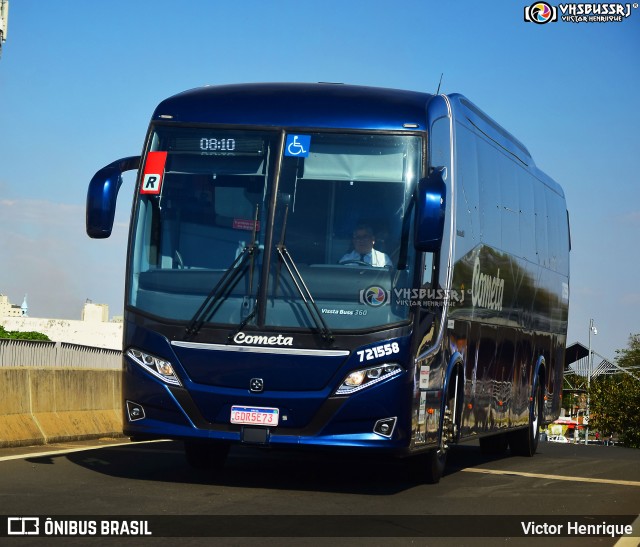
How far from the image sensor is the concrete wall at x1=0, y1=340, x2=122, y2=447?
15219 mm

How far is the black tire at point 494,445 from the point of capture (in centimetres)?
1952

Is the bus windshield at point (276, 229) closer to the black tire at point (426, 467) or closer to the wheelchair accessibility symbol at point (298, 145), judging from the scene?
the wheelchair accessibility symbol at point (298, 145)

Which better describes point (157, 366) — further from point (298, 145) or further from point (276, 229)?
point (298, 145)

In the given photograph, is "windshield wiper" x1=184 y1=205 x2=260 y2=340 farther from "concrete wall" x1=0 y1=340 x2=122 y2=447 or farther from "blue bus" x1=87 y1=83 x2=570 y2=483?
"concrete wall" x1=0 y1=340 x2=122 y2=447

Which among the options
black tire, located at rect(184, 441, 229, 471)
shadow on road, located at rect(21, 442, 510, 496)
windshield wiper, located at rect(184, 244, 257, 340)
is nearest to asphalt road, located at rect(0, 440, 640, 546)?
shadow on road, located at rect(21, 442, 510, 496)

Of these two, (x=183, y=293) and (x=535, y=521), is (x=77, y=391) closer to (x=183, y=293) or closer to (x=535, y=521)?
(x=183, y=293)

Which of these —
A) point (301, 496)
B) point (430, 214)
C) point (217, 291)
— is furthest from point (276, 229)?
point (301, 496)

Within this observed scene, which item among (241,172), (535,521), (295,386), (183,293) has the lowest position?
(535,521)

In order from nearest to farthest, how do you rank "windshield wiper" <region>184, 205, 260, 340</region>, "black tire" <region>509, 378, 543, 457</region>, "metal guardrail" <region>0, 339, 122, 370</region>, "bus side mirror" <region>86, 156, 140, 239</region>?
1. "windshield wiper" <region>184, 205, 260, 340</region>
2. "bus side mirror" <region>86, 156, 140, 239</region>
3. "black tire" <region>509, 378, 543, 457</region>
4. "metal guardrail" <region>0, 339, 122, 370</region>

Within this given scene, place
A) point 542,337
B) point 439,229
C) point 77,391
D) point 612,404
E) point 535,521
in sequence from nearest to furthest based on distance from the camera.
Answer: point 535,521, point 439,229, point 77,391, point 542,337, point 612,404

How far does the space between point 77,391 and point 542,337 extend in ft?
22.3

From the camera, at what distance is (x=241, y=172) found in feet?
38.9

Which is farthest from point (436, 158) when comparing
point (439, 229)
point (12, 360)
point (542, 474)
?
point (12, 360)

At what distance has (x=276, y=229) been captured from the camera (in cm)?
1162
